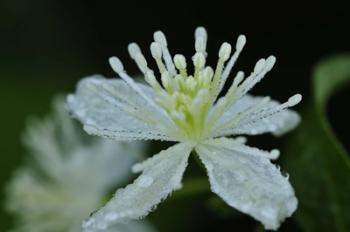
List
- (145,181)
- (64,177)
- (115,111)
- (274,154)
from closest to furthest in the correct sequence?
1. (274,154)
2. (145,181)
3. (115,111)
4. (64,177)

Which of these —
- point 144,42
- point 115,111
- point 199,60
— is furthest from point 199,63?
point 144,42

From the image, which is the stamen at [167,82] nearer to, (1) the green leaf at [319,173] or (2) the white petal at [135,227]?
(1) the green leaf at [319,173]

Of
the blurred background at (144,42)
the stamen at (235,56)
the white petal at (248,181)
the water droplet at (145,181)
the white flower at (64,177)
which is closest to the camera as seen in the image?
the white petal at (248,181)

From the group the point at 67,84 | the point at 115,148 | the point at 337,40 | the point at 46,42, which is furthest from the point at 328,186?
the point at 46,42

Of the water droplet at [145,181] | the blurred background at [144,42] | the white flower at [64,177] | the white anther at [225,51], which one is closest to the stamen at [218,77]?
the white anther at [225,51]

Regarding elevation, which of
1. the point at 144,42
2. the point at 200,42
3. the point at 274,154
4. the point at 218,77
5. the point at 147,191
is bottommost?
the point at 274,154

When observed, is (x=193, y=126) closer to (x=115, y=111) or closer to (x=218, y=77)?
(x=218, y=77)

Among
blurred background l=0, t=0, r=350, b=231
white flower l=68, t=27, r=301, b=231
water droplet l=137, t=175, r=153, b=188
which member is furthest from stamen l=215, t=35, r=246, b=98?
blurred background l=0, t=0, r=350, b=231
